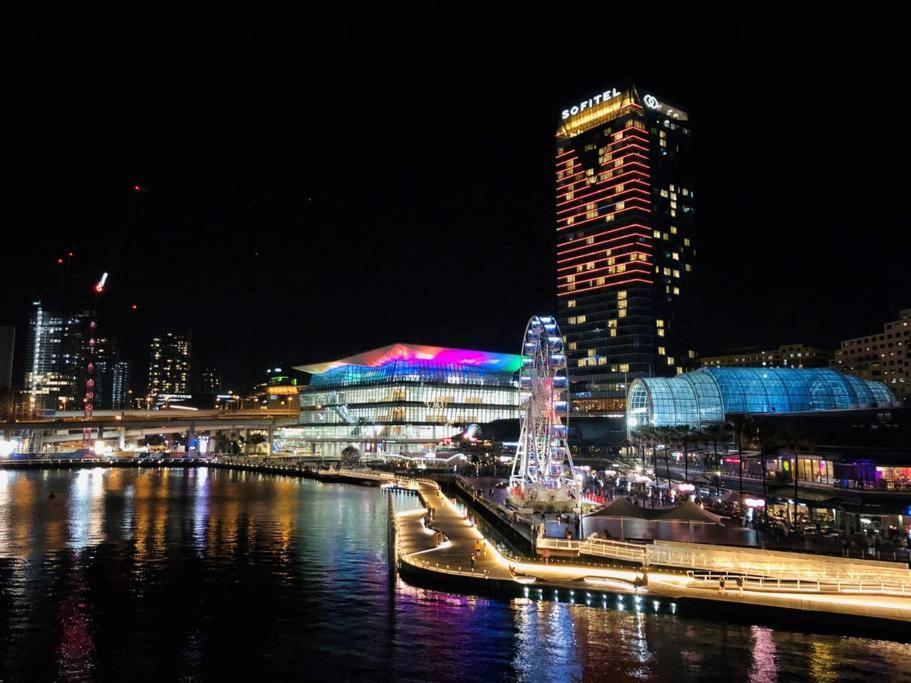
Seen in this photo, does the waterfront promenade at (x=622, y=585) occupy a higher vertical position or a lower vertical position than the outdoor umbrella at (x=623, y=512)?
lower

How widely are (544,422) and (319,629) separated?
166 feet

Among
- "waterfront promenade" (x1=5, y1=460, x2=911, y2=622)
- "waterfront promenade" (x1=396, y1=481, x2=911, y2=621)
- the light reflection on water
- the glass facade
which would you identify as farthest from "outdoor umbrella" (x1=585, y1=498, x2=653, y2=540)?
the glass facade

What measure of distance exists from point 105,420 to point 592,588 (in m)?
187

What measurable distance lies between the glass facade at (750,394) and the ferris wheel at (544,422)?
5832cm

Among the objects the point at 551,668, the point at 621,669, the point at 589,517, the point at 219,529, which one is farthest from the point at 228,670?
the point at 219,529

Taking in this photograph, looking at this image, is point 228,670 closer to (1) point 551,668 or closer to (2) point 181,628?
(2) point 181,628

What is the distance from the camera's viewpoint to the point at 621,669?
31.3 m

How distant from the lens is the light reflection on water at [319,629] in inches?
1243

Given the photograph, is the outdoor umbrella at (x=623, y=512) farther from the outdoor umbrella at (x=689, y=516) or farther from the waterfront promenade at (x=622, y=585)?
the waterfront promenade at (x=622, y=585)

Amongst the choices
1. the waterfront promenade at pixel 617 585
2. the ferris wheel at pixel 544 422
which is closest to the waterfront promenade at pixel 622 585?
the waterfront promenade at pixel 617 585

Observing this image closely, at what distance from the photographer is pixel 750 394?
13700 centimetres

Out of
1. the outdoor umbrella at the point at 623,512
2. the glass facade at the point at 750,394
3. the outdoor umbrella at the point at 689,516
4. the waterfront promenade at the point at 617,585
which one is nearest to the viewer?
the waterfront promenade at the point at 617,585

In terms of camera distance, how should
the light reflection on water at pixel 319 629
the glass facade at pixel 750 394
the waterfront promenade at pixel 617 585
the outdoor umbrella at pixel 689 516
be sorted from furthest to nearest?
1. the glass facade at pixel 750 394
2. the outdoor umbrella at pixel 689 516
3. the waterfront promenade at pixel 617 585
4. the light reflection on water at pixel 319 629

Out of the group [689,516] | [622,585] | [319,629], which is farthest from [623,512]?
[319,629]
